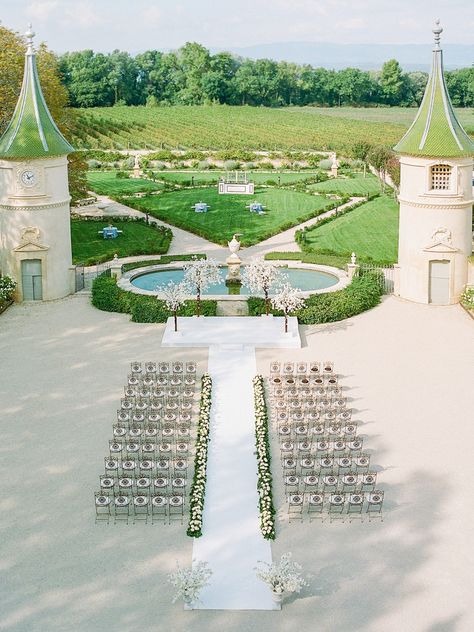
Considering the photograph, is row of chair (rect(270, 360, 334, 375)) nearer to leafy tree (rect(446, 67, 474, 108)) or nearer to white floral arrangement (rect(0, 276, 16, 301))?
white floral arrangement (rect(0, 276, 16, 301))

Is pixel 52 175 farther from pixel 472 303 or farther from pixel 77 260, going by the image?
pixel 472 303

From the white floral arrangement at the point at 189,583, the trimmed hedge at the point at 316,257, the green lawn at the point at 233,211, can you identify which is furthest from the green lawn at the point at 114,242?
the white floral arrangement at the point at 189,583

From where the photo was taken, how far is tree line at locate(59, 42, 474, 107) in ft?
450

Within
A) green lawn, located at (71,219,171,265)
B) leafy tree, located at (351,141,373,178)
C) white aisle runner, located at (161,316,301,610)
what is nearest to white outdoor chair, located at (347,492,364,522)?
white aisle runner, located at (161,316,301,610)

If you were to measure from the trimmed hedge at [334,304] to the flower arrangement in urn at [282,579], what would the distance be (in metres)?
19.4

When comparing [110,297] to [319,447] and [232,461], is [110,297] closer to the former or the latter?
[232,461]

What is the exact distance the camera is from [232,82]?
143 meters

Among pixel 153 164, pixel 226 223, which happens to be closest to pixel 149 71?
pixel 153 164

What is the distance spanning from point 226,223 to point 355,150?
35.4m

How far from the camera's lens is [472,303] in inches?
1567

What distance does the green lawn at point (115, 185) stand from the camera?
71.8 meters

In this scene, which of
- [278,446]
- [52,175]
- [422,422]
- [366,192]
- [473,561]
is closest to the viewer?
[473,561]

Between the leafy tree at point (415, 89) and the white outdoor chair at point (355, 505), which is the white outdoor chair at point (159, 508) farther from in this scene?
the leafy tree at point (415, 89)

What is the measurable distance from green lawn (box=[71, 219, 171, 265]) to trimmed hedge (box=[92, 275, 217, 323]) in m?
8.00
